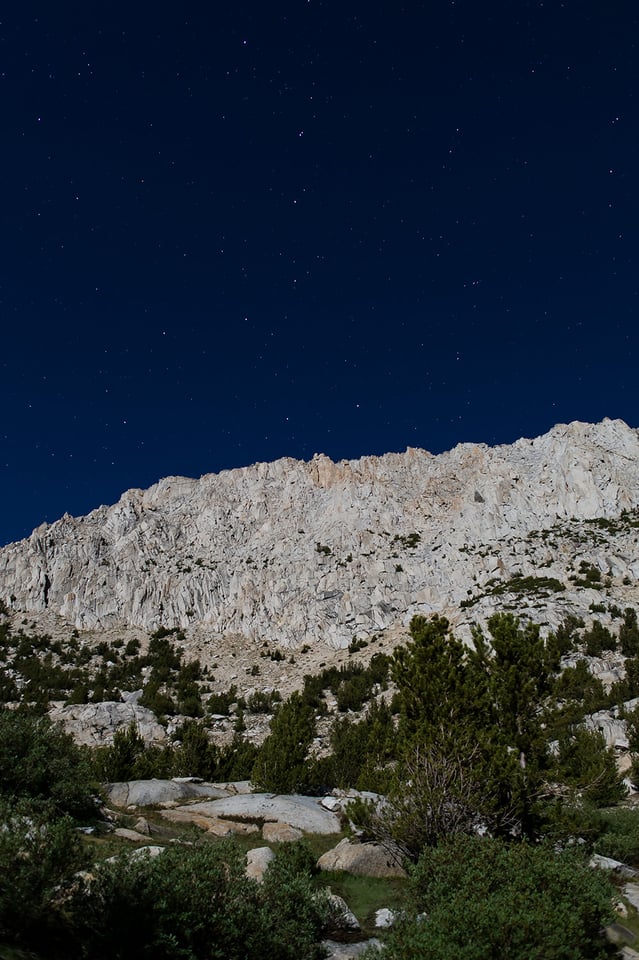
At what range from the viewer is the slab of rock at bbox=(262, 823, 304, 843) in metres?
15.9

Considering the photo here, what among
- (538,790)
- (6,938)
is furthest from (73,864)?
(538,790)

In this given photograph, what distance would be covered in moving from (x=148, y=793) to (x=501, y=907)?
689 inches

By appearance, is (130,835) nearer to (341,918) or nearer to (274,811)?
(274,811)

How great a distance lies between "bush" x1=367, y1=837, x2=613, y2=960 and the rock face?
55991 mm

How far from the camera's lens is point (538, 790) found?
1466cm

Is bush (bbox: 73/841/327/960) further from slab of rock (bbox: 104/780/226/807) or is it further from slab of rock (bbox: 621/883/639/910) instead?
slab of rock (bbox: 104/780/226/807)

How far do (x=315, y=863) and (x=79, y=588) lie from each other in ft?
245

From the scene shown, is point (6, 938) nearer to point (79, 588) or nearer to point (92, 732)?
point (92, 732)

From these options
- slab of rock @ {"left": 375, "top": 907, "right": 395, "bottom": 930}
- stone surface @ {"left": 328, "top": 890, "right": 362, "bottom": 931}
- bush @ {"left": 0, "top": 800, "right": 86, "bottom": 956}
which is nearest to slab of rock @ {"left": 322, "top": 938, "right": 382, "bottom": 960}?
stone surface @ {"left": 328, "top": 890, "right": 362, "bottom": 931}

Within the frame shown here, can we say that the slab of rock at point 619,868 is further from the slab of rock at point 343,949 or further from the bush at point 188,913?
the bush at point 188,913

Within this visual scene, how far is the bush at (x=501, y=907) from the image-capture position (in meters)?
6.71

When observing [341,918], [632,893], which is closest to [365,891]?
[341,918]

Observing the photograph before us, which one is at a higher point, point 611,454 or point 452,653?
point 611,454

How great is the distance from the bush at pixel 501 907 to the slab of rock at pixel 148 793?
46.9 feet
